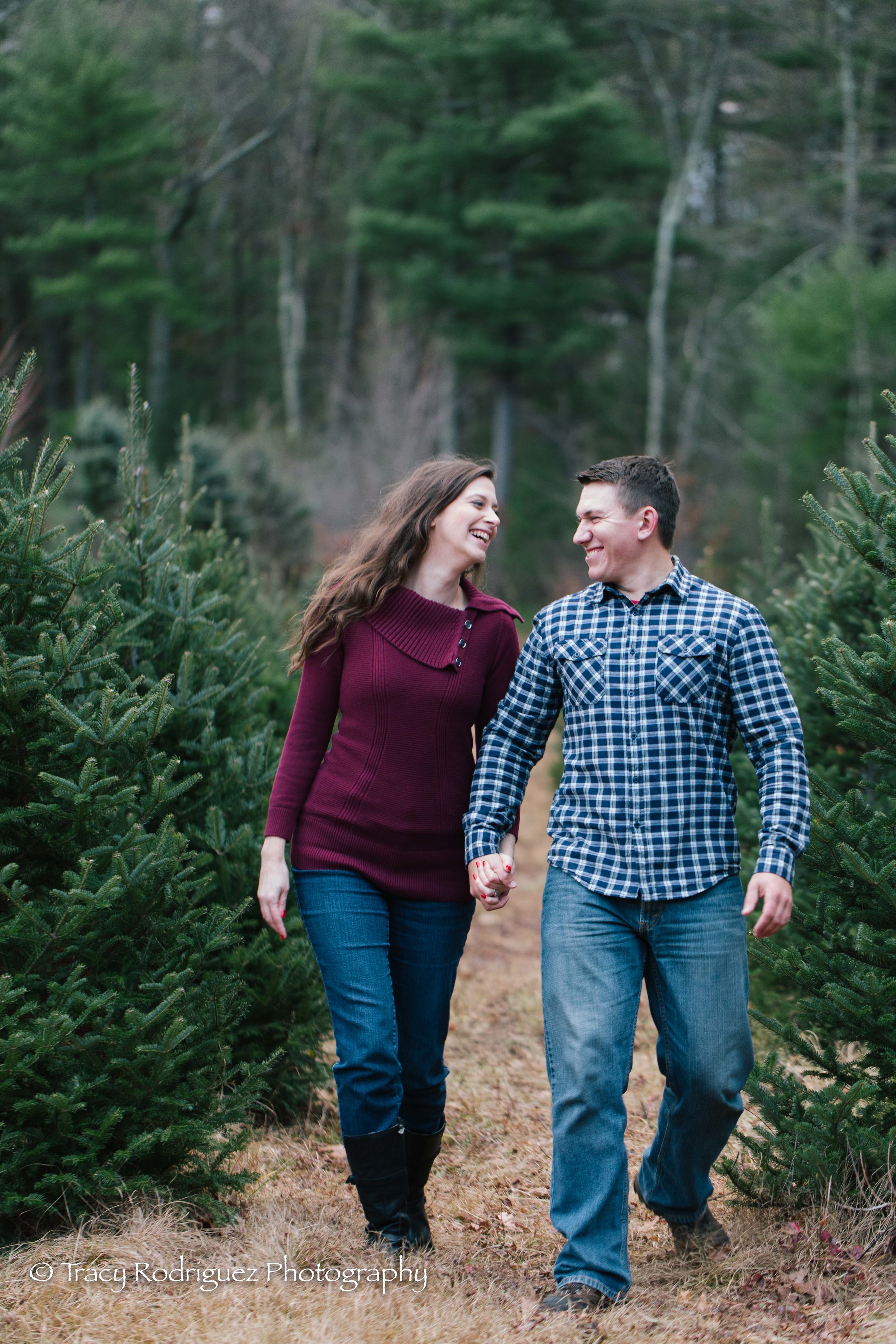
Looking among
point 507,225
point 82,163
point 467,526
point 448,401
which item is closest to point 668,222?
point 507,225

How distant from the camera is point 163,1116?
3.22 metres

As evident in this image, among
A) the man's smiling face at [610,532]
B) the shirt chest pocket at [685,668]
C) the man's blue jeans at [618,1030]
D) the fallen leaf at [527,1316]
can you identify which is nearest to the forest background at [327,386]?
the man's blue jeans at [618,1030]

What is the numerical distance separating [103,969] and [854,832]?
213 cm

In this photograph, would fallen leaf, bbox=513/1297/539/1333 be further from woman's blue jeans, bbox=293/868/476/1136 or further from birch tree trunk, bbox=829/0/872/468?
birch tree trunk, bbox=829/0/872/468

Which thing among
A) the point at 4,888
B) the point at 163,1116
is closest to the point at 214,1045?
the point at 163,1116

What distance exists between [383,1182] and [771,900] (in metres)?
1.32

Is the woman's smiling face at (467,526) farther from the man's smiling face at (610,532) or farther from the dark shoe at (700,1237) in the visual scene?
the dark shoe at (700,1237)

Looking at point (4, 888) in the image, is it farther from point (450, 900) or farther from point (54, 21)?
point (54, 21)

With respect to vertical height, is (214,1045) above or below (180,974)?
below

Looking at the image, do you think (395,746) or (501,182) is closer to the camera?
(395,746)

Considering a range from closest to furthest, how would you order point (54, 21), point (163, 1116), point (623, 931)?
point (623, 931), point (163, 1116), point (54, 21)

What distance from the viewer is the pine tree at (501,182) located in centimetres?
2495

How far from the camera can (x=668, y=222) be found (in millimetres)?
25469

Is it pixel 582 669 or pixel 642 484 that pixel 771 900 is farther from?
pixel 642 484
